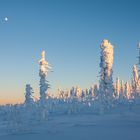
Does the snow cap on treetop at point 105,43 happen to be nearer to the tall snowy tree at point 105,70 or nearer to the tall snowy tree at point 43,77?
the tall snowy tree at point 105,70

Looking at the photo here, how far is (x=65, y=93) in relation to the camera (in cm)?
17475

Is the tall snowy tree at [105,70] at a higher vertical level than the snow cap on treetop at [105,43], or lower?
lower

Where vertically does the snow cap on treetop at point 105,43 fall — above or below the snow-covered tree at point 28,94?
above

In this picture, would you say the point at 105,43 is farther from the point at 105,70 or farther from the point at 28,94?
the point at 28,94

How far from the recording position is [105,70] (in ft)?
249

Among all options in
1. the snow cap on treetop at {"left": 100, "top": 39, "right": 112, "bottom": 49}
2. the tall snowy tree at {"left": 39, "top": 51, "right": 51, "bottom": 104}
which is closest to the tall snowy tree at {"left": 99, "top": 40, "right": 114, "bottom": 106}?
the snow cap on treetop at {"left": 100, "top": 39, "right": 112, "bottom": 49}

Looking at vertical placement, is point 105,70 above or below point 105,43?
below

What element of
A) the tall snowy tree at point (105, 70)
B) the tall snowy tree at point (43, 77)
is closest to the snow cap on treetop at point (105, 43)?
the tall snowy tree at point (105, 70)

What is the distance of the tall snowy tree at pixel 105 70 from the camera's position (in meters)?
73.8

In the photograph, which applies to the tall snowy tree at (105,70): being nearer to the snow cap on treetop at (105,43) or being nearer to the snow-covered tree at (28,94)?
the snow cap on treetop at (105,43)

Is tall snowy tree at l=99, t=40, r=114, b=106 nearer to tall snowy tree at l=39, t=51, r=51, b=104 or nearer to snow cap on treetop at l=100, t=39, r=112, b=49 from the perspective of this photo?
snow cap on treetop at l=100, t=39, r=112, b=49

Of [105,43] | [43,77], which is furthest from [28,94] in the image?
[105,43]

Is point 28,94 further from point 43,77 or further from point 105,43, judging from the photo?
point 105,43

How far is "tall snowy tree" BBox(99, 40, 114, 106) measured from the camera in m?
73.8
